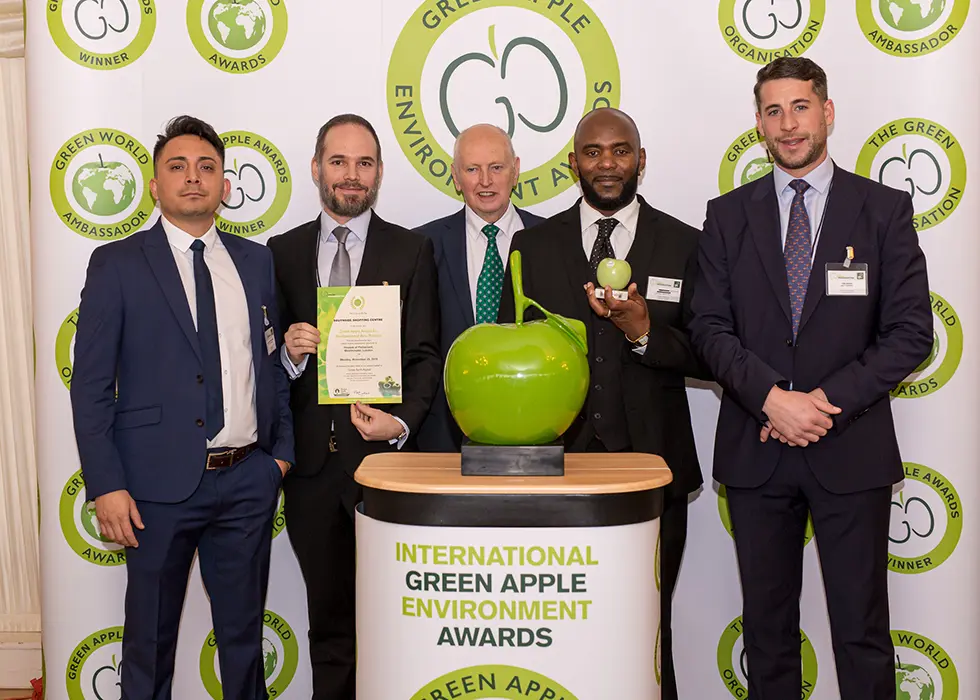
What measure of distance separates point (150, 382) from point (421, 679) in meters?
1.39

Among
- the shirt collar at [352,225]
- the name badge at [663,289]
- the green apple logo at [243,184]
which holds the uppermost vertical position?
the green apple logo at [243,184]

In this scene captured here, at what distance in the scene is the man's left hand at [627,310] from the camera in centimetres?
267

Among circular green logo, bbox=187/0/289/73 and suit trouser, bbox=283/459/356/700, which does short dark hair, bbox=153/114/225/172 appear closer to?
circular green logo, bbox=187/0/289/73

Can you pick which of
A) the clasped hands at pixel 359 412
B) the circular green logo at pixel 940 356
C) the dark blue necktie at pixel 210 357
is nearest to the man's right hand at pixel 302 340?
the clasped hands at pixel 359 412

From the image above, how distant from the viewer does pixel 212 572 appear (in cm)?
304

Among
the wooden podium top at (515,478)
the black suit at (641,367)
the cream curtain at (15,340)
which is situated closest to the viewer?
the wooden podium top at (515,478)

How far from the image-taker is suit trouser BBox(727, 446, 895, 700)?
2.79 metres

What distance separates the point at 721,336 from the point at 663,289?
1.01ft

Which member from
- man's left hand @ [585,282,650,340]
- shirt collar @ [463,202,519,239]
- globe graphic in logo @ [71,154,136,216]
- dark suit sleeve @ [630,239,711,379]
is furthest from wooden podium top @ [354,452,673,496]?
globe graphic in logo @ [71,154,136,216]

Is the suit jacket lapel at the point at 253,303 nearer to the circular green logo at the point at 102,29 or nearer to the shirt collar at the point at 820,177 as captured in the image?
the circular green logo at the point at 102,29

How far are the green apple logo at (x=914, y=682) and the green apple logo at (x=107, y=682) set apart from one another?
8.99 ft

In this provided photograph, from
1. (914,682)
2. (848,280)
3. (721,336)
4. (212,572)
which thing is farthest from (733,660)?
(212,572)

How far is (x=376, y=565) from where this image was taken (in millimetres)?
1995

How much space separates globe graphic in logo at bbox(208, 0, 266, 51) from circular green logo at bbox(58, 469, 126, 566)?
1652mm
